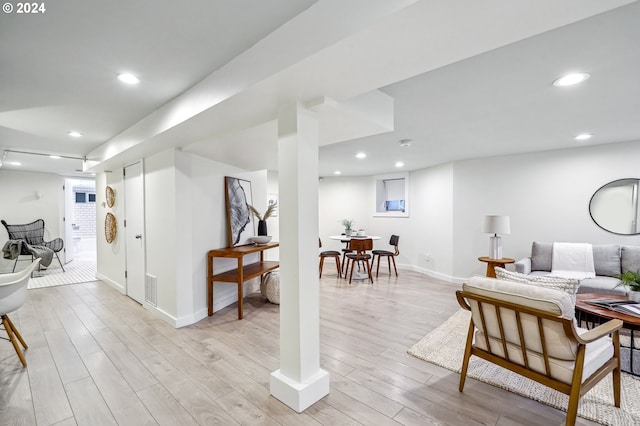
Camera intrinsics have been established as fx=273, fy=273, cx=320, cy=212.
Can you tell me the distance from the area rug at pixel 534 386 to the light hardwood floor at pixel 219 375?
9 cm

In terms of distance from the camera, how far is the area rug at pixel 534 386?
5.77 feet

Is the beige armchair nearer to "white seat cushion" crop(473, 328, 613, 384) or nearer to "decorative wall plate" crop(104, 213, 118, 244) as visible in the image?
"white seat cushion" crop(473, 328, 613, 384)

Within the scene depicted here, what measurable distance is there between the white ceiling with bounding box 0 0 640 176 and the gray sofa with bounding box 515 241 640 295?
157 centimetres

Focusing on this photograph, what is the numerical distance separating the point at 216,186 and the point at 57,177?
582 centimetres

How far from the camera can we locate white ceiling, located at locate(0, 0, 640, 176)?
1.18m

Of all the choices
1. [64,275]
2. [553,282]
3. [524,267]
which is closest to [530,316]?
[553,282]

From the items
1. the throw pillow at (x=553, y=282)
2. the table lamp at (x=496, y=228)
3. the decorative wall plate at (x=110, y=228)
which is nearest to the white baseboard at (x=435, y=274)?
the table lamp at (x=496, y=228)

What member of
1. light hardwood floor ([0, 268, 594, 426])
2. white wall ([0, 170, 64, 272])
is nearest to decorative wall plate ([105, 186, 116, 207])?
light hardwood floor ([0, 268, 594, 426])

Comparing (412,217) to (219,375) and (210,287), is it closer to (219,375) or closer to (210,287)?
(210,287)

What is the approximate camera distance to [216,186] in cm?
372

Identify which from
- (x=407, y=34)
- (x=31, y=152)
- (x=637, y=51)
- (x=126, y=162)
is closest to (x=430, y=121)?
(x=637, y=51)

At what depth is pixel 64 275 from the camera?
18.7 feet

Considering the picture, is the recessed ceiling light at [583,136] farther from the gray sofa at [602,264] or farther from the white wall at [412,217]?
the white wall at [412,217]

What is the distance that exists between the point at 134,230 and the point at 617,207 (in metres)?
6.98
